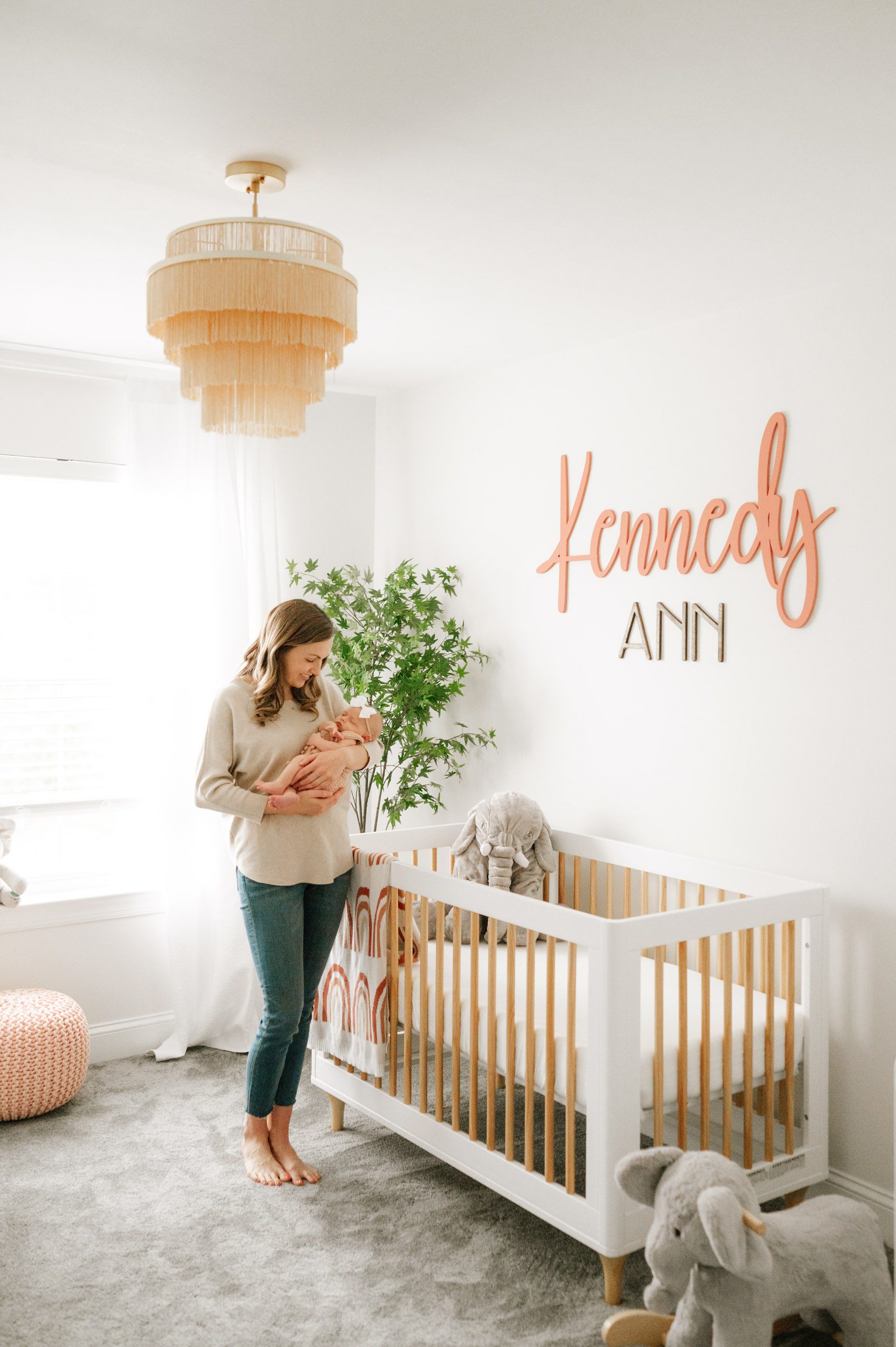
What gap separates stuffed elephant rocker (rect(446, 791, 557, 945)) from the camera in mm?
3156

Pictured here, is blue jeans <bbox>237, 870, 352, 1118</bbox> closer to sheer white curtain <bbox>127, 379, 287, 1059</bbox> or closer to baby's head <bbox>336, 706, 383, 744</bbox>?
baby's head <bbox>336, 706, 383, 744</bbox>

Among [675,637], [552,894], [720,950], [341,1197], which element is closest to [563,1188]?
[341,1197]

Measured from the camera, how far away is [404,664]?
12.1 ft

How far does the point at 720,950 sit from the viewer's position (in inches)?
114

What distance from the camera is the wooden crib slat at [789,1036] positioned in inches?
97.5

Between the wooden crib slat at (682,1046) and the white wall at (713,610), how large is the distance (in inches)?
22.9

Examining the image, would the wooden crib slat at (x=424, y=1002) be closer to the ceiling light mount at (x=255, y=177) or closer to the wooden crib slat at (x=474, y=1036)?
the wooden crib slat at (x=474, y=1036)

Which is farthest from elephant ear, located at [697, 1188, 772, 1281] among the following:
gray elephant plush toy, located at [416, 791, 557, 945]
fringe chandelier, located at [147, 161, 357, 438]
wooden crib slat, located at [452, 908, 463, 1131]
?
fringe chandelier, located at [147, 161, 357, 438]

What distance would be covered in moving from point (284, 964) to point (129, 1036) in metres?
1.34

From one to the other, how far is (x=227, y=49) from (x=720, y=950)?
7.71ft

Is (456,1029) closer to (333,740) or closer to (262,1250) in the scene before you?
(262,1250)

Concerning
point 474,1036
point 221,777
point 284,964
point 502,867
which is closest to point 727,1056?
point 474,1036

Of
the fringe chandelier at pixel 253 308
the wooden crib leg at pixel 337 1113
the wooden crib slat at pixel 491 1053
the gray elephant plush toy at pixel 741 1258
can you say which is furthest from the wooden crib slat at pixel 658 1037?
the fringe chandelier at pixel 253 308

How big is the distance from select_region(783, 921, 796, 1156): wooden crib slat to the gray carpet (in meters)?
0.44
